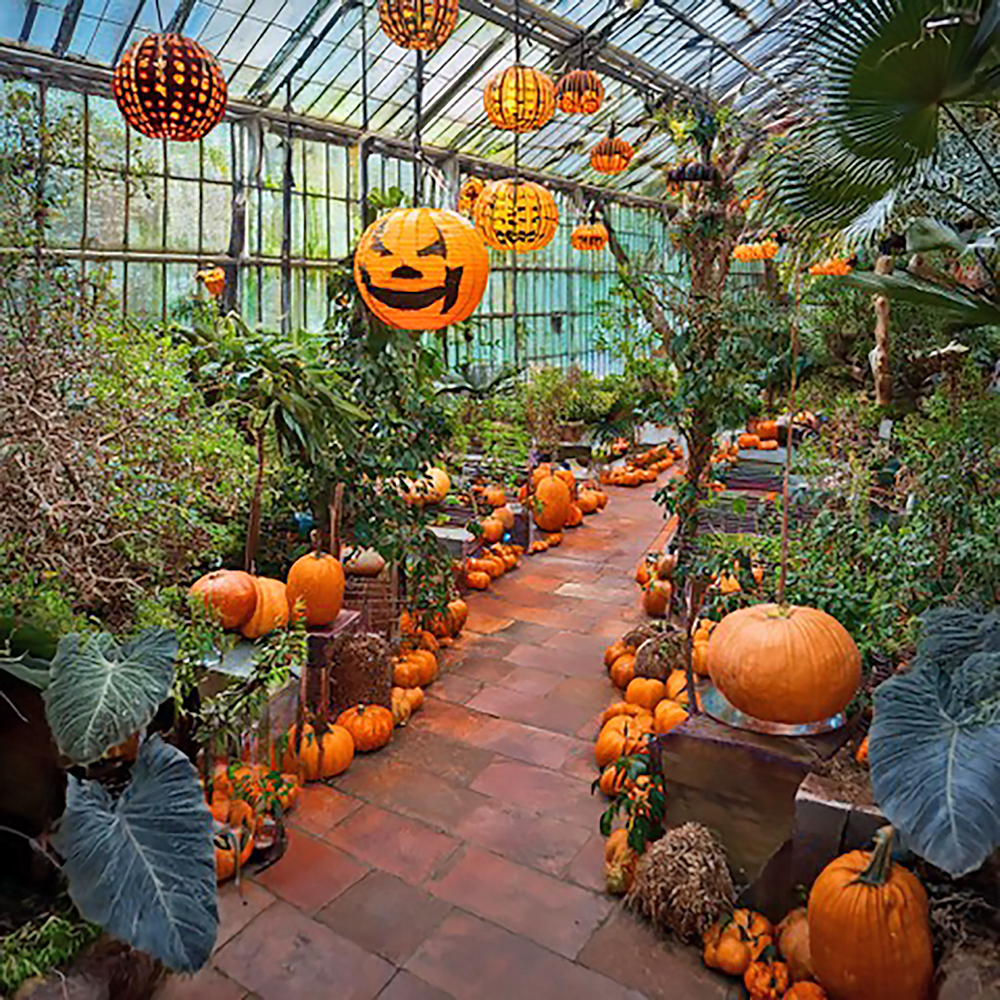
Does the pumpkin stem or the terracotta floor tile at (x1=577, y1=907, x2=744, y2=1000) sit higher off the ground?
the pumpkin stem

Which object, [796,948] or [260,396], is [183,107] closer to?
[260,396]

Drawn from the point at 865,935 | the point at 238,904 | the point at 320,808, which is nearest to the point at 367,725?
the point at 320,808

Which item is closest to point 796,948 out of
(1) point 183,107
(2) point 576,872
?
(2) point 576,872

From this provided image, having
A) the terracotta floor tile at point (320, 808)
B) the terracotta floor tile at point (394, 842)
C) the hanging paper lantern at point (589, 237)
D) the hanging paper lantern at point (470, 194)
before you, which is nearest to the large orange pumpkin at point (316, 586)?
the terracotta floor tile at point (320, 808)

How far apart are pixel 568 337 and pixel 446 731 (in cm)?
986

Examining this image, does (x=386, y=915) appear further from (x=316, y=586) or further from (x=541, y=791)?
(x=316, y=586)

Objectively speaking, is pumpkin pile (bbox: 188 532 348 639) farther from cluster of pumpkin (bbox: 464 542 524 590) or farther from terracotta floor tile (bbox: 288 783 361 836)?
cluster of pumpkin (bbox: 464 542 524 590)

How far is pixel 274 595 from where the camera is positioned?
3496 millimetres

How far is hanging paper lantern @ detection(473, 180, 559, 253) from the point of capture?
4.84 metres

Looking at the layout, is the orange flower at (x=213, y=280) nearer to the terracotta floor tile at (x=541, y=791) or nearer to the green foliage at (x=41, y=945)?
the terracotta floor tile at (x=541, y=791)

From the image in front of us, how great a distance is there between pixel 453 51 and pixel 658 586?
5.62 meters

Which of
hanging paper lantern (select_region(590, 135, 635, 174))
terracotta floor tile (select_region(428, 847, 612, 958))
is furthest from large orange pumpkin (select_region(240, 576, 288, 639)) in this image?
hanging paper lantern (select_region(590, 135, 635, 174))

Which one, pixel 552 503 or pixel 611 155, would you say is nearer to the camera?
pixel 552 503

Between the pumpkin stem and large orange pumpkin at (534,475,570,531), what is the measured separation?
5.27 m
